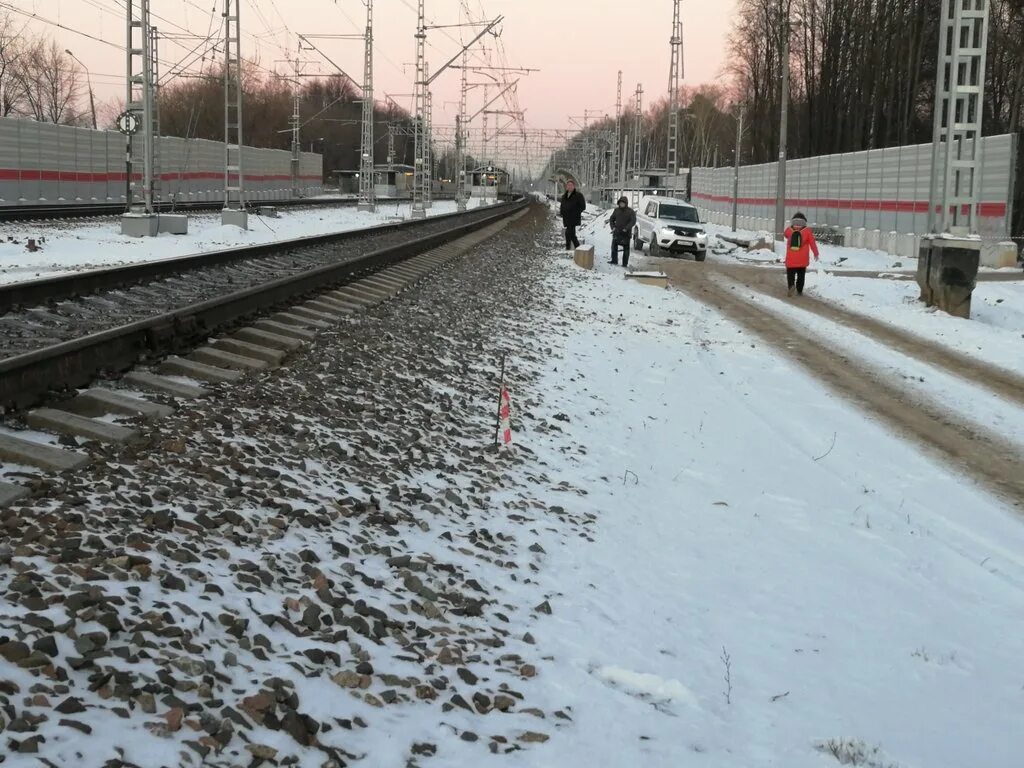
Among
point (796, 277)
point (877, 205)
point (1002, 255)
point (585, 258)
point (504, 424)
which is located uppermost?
point (877, 205)

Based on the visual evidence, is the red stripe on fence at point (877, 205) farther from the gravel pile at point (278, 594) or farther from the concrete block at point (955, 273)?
the gravel pile at point (278, 594)

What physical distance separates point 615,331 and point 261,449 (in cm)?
1081

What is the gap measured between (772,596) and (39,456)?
423 centimetres

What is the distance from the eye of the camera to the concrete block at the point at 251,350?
9406mm

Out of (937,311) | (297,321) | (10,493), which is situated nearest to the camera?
(10,493)

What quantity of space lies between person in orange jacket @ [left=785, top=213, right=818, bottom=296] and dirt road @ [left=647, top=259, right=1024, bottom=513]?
1.90ft

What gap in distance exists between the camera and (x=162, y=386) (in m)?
7.61

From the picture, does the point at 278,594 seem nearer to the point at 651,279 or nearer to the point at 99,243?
the point at 651,279

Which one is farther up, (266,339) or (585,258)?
(585,258)

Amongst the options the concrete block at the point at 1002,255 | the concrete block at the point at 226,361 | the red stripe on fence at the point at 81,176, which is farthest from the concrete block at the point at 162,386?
the red stripe on fence at the point at 81,176

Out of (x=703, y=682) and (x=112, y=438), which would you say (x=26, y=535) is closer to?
(x=112, y=438)

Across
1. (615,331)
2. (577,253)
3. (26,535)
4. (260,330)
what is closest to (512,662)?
(26,535)

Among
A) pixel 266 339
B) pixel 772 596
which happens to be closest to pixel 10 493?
pixel 772 596

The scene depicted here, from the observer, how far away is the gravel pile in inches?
144
